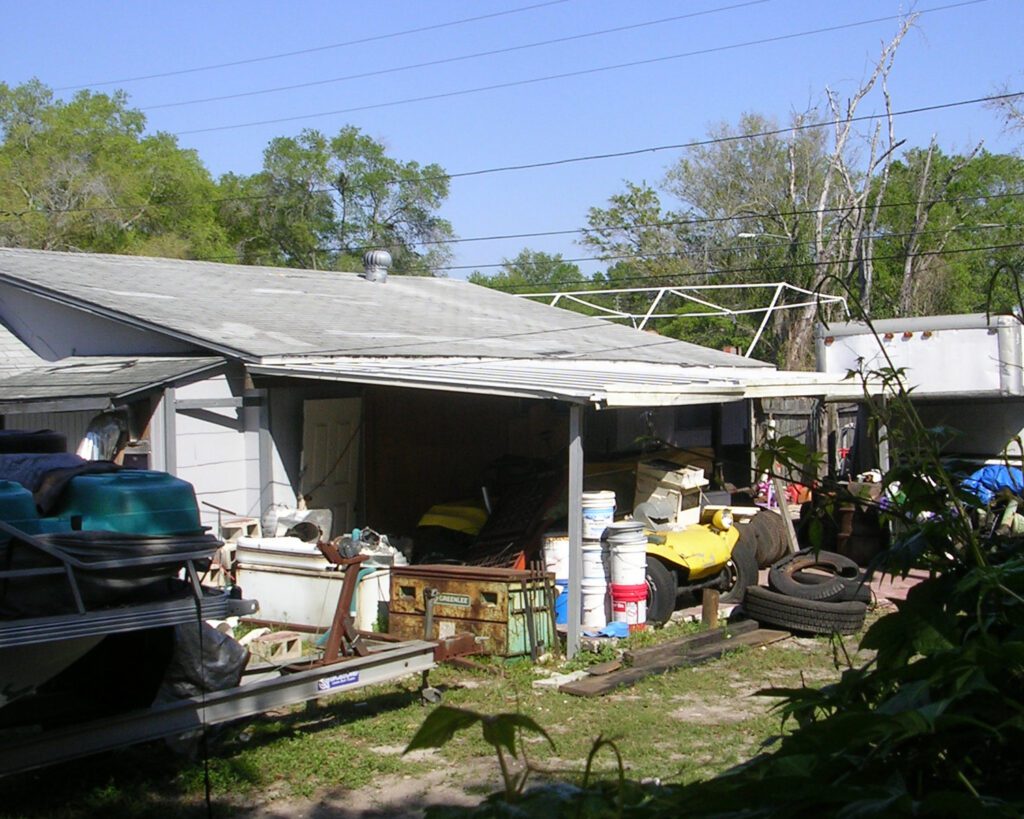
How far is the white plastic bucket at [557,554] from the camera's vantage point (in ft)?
35.1

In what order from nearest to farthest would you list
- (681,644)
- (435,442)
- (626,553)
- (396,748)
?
(396,748), (681,644), (626,553), (435,442)

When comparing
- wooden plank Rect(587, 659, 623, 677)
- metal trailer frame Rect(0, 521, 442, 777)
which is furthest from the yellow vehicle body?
metal trailer frame Rect(0, 521, 442, 777)

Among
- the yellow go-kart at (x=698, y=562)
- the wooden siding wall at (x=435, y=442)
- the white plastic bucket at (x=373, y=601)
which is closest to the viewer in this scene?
the white plastic bucket at (x=373, y=601)

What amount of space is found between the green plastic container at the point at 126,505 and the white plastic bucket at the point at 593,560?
5363 mm

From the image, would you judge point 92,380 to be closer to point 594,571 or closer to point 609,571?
point 594,571

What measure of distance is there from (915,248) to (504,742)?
40080mm

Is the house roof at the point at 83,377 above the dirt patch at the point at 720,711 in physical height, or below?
above

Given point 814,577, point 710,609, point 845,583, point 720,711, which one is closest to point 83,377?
point 710,609

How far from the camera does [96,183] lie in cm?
4366

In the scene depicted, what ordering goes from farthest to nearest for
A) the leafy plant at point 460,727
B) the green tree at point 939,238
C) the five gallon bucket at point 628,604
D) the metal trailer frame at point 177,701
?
the green tree at point 939,238
the five gallon bucket at point 628,604
the metal trailer frame at point 177,701
the leafy plant at point 460,727

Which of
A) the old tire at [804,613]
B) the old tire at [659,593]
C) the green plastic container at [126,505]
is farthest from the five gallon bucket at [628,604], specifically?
the green plastic container at [126,505]

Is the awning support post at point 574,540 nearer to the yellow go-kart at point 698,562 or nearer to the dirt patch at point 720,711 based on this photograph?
the yellow go-kart at point 698,562

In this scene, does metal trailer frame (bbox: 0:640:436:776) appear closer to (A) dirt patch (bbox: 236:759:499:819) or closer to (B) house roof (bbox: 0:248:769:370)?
(A) dirt patch (bbox: 236:759:499:819)

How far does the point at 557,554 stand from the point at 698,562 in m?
1.64
